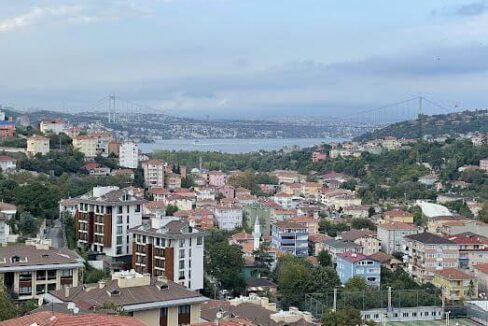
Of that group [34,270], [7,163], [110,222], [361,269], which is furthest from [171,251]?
[7,163]

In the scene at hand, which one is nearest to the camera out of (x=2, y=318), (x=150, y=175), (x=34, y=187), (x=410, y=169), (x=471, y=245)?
(x=2, y=318)

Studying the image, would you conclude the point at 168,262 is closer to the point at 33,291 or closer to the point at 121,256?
the point at 121,256

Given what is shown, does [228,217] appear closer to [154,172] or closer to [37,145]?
[154,172]

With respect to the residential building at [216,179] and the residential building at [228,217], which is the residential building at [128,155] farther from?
the residential building at [228,217]

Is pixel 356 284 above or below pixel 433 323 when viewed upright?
above

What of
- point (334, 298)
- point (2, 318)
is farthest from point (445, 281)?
point (2, 318)

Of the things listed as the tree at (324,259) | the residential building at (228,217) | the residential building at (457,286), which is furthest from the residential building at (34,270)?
the residential building at (228,217)
